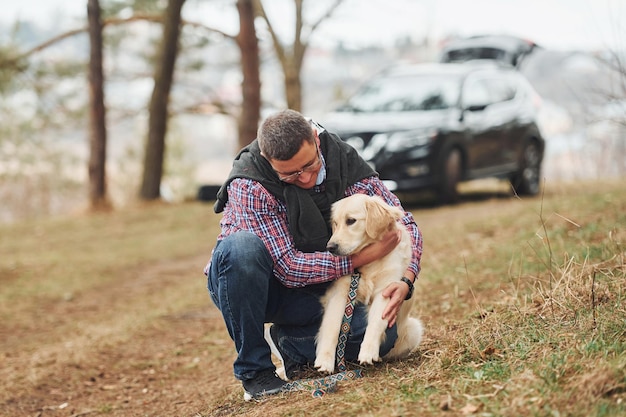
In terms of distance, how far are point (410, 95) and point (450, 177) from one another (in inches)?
54.7

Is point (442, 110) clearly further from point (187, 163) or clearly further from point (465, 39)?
point (187, 163)

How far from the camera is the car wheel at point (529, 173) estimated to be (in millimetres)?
12477

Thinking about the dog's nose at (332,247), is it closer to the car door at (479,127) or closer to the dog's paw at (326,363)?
the dog's paw at (326,363)

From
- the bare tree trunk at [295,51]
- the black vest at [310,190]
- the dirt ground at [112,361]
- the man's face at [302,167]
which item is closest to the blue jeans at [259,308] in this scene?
the black vest at [310,190]

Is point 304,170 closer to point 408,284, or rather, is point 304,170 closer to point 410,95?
point 408,284

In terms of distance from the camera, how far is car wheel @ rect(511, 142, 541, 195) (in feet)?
40.9

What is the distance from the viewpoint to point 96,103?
1516 centimetres

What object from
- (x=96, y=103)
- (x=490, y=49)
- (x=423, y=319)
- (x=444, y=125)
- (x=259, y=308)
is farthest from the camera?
(x=96, y=103)

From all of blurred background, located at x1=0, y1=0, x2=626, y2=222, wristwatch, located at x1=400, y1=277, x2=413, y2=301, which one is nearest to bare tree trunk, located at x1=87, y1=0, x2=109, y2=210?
blurred background, located at x1=0, y1=0, x2=626, y2=222

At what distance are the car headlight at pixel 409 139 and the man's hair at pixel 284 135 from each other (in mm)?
6776

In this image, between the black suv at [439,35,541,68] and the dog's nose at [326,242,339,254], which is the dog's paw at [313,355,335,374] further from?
the black suv at [439,35,541,68]

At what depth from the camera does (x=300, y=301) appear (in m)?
3.96

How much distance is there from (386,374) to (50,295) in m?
5.69

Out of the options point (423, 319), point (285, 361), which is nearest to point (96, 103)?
point (423, 319)
